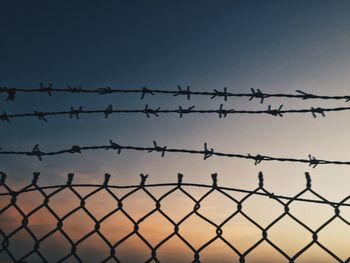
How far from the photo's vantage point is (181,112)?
11.3ft

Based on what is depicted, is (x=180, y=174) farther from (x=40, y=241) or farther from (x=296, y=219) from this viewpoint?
(x=40, y=241)

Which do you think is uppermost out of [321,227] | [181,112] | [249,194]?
[181,112]

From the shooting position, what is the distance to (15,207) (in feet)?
9.92

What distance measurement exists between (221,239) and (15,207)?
1.39m

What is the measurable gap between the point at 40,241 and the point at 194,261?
1.00 metres

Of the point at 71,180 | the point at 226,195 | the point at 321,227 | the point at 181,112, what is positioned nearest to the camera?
the point at 321,227

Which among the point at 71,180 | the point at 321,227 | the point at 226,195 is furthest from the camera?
the point at 71,180

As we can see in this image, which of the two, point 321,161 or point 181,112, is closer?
point 321,161

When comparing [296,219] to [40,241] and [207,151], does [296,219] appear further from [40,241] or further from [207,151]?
[40,241]

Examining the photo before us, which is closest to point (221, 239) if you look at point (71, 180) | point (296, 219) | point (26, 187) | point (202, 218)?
point (202, 218)

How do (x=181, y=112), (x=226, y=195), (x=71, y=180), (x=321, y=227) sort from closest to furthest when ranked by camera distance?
(x=321, y=227) → (x=226, y=195) → (x=71, y=180) → (x=181, y=112)

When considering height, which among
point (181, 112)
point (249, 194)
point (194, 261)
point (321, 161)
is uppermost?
point (181, 112)

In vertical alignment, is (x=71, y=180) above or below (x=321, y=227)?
above

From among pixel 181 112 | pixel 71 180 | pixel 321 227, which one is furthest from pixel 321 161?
pixel 71 180
